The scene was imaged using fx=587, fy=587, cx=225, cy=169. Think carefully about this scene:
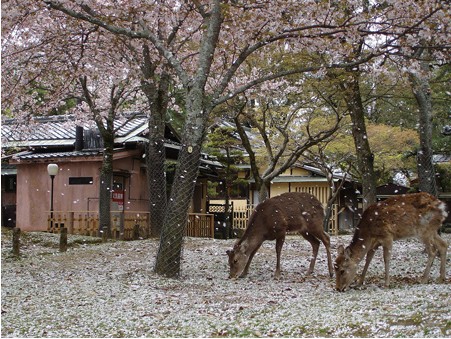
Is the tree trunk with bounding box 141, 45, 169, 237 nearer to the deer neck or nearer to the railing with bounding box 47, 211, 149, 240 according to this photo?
the railing with bounding box 47, 211, 149, 240

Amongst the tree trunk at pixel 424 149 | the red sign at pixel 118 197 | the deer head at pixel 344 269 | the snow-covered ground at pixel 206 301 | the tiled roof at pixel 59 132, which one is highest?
the tiled roof at pixel 59 132

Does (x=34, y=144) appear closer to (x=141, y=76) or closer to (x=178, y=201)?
(x=141, y=76)

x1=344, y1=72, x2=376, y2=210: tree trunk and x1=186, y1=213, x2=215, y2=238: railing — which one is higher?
x1=344, y1=72, x2=376, y2=210: tree trunk

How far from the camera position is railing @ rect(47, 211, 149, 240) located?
19212 mm

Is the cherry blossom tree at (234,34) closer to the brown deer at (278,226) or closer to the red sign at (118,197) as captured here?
the brown deer at (278,226)

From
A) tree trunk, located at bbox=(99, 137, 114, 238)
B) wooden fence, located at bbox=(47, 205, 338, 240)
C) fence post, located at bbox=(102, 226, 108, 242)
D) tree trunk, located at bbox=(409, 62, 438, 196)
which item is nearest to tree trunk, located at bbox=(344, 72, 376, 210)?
tree trunk, located at bbox=(409, 62, 438, 196)

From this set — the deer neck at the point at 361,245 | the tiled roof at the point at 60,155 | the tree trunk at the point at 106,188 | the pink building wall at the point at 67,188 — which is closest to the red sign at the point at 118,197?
the pink building wall at the point at 67,188

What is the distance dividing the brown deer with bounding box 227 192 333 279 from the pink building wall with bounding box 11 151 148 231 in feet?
39.4

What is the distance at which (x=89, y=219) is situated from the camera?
67.3 ft

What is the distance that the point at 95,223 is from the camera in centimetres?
2062

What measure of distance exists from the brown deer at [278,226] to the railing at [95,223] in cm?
762

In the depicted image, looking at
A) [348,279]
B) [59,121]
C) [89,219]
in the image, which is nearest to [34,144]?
[59,121]

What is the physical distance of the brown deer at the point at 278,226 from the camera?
439 inches

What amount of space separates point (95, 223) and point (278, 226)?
10796mm
